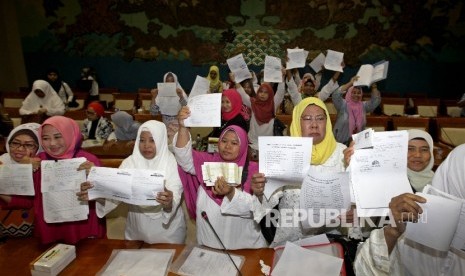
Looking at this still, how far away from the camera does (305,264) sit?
1.49 meters

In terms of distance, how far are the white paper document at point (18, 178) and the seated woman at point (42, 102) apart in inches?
192

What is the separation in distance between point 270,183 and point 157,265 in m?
0.77

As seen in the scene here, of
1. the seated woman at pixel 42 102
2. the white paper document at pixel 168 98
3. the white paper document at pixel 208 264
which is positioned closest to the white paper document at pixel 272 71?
the white paper document at pixel 168 98

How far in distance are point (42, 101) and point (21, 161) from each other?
5.44 m

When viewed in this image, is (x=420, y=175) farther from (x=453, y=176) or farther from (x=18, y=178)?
(x=18, y=178)

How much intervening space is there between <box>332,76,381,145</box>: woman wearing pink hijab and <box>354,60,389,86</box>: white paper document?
101 mm

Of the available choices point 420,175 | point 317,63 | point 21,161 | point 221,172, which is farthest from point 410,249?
point 317,63

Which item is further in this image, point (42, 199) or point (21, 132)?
point (21, 132)

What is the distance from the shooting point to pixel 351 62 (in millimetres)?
9492

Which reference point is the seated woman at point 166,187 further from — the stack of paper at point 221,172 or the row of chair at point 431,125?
the row of chair at point 431,125

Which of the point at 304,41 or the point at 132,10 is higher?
the point at 132,10

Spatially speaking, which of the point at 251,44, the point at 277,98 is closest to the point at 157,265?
the point at 277,98

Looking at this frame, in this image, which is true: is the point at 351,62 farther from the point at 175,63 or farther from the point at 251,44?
the point at 175,63

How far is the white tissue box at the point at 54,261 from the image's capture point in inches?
60.1
